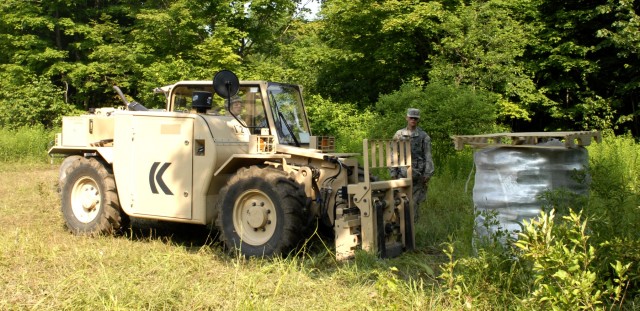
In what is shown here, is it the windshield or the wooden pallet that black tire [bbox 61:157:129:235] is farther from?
the wooden pallet

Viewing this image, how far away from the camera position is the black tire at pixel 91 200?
26.0 feet

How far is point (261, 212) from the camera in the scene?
6.77m

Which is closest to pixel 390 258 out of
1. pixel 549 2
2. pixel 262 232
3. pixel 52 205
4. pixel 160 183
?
pixel 262 232

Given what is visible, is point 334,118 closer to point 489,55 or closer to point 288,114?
point 489,55

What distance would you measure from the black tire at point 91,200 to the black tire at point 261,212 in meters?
1.76

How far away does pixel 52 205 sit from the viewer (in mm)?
10539

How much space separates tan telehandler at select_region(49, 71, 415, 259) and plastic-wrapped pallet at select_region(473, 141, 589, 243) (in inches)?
52.6

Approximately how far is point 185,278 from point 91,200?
311cm

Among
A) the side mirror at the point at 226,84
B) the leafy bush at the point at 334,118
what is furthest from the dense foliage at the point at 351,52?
the side mirror at the point at 226,84

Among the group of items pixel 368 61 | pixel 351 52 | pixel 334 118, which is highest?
pixel 351 52

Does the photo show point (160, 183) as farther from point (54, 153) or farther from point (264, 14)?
point (264, 14)

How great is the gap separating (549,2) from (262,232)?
742 inches

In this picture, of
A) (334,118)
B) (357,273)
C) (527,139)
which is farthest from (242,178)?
(334,118)

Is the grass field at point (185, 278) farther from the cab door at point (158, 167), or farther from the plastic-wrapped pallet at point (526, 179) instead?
the plastic-wrapped pallet at point (526, 179)
